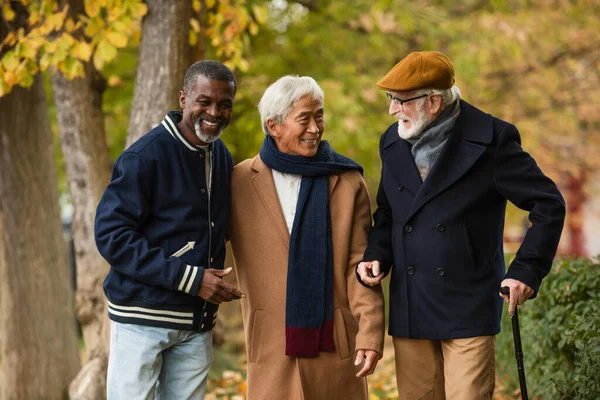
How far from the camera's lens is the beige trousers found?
3.49 m

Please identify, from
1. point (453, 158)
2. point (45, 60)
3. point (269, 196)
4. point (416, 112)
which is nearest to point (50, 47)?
point (45, 60)

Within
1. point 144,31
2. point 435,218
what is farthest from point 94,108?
point 435,218

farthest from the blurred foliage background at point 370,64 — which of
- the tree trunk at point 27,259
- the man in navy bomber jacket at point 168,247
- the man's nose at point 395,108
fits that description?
the man in navy bomber jacket at point 168,247

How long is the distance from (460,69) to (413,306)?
22.5 ft

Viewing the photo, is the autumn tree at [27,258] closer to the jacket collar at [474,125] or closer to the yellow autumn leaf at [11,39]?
the yellow autumn leaf at [11,39]

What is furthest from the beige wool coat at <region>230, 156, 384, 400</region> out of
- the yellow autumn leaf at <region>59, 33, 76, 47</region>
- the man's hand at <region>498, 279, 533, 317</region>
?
the yellow autumn leaf at <region>59, 33, 76, 47</region>

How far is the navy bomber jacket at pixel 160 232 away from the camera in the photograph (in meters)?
3.42

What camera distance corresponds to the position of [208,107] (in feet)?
11.9

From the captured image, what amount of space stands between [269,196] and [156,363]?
3.08 feet

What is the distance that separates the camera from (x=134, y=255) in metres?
3.39

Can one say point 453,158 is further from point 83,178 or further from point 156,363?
point 83,178

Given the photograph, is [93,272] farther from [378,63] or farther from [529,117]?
[529,117]

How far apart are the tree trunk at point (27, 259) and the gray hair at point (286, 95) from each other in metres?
3.91

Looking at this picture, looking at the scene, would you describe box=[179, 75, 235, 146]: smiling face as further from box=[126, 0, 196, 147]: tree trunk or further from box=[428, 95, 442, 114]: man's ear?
box=[126, 0, 196, 147]: tree trunk
